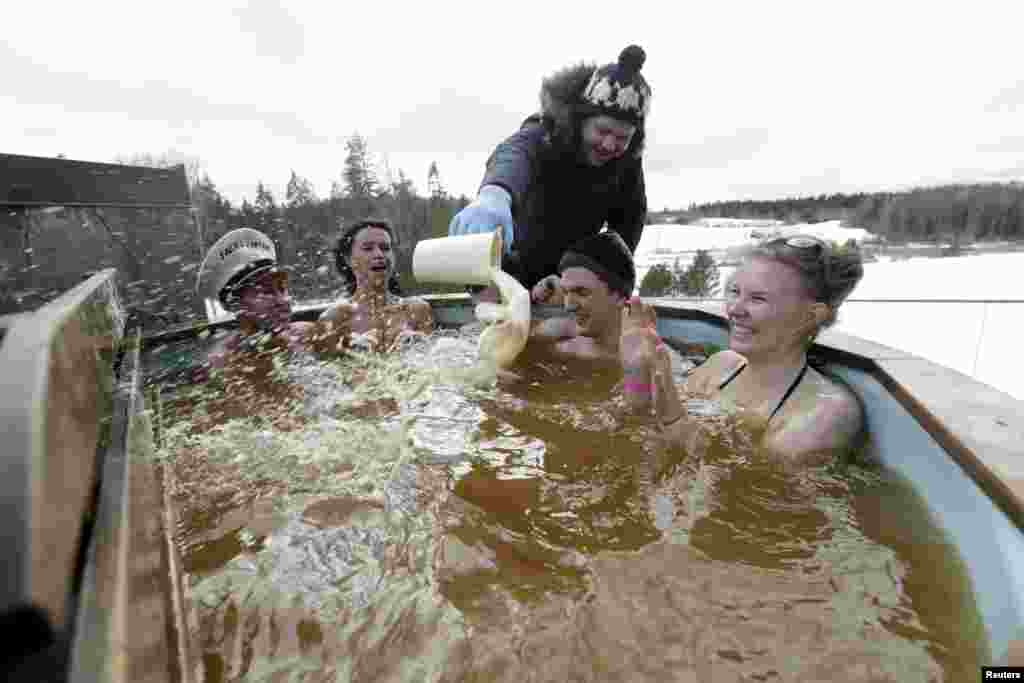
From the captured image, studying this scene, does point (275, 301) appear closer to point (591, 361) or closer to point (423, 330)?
point (423, 330)

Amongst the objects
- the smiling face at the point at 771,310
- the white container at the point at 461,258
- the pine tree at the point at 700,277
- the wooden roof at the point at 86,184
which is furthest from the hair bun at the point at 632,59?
the pine tree at the point at 700,277

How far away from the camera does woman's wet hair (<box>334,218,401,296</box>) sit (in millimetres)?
4023

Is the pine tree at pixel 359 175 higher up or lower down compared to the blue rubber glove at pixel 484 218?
higher up

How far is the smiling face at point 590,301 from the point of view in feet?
10.3

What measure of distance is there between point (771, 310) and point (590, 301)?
1336mm

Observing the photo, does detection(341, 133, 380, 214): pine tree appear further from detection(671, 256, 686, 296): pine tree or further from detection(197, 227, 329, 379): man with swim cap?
detection(197, 227, 329, 379): man with swim cap

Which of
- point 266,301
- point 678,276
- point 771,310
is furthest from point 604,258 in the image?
point 678,276

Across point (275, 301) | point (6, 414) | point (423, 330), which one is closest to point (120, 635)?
point (6, 414)

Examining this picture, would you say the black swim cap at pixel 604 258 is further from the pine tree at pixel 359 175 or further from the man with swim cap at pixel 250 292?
the pine tree at pixel 359 175

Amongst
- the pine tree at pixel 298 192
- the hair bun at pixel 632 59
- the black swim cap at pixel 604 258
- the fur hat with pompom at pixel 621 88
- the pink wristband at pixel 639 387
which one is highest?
the pine tree at pixel 298 192

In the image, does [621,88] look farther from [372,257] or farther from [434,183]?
[434,183]

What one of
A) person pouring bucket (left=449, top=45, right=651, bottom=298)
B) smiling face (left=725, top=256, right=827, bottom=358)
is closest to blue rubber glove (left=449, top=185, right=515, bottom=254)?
person pouring bucket (left=449, top=45, right=651, bottom=298)

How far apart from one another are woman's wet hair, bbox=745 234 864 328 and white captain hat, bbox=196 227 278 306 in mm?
3042

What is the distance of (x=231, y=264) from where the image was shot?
10.9 feet
